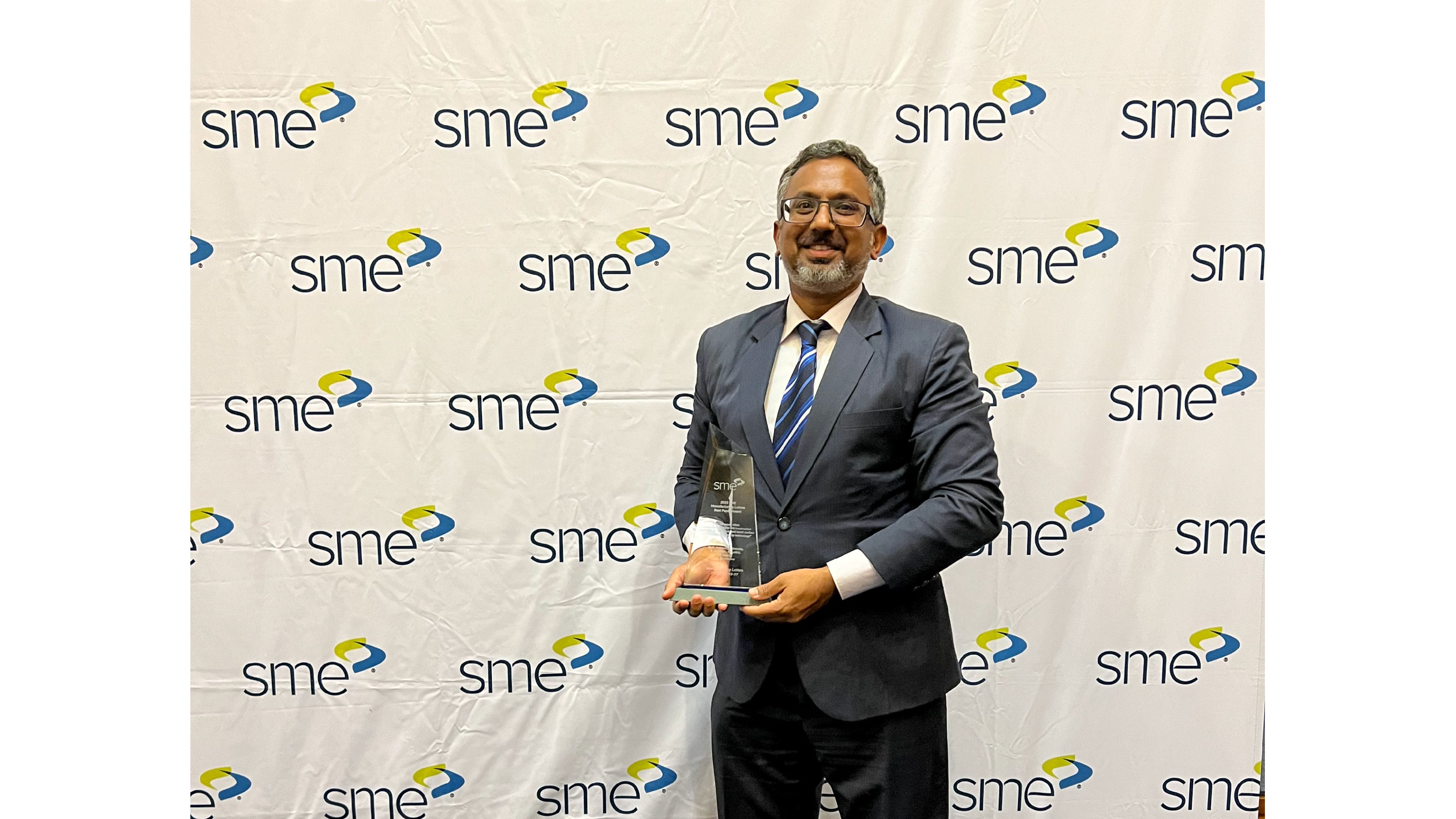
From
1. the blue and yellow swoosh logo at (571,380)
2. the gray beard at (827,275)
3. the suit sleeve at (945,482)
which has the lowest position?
the suit sleeve at (945,482)

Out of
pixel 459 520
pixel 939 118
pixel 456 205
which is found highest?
pixel 939 118

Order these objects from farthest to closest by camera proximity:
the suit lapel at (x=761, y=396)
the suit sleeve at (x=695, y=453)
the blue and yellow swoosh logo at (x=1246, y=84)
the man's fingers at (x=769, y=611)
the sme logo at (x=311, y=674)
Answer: the sme logo at (x=311, y=674) → the blue and yellow swoosh logo at (x=1246, y=84) → the suit sleeve at (x=695, y=453) → the suit lapel at (x=761, y=396) → the man's fingers at (x=769, y=611)

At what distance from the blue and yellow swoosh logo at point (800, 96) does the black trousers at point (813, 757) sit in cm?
127

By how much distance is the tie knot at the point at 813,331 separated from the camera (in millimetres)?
1852

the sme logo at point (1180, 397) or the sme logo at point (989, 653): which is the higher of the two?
the sme logo at point (1180, 397)

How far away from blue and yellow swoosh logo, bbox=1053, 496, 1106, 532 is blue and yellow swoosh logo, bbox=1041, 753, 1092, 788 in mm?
587

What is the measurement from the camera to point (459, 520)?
7.95 ft

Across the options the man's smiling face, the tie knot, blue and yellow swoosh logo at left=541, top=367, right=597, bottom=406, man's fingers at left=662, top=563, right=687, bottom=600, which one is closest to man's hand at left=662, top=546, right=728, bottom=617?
man's fingers at left=662, top=563, right=687, bottom=600

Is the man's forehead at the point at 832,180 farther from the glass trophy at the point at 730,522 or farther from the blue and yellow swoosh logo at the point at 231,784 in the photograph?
the blue and yellow swoosh logo at the point at 231,784

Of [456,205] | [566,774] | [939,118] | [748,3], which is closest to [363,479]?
[456,205]

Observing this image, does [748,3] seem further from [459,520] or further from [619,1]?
[459,520]

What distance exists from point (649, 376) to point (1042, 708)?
1289 millimetres

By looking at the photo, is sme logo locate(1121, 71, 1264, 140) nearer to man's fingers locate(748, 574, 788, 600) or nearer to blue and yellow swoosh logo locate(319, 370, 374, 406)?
man's fingers locate(748, 574, 788, 600)

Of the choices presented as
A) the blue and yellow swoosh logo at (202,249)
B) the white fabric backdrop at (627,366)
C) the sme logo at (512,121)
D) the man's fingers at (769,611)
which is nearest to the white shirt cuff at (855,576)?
the man's fingers at (769,611)
